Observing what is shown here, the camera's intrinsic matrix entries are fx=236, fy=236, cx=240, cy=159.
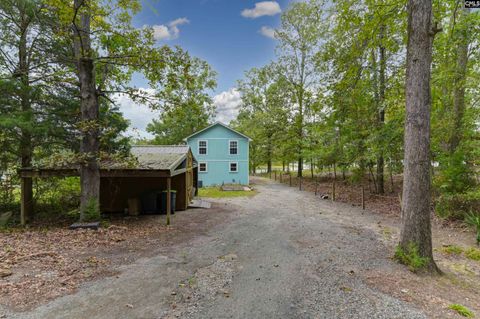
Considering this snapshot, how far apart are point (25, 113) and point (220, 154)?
48.3ft

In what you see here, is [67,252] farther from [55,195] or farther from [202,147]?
[202,147]

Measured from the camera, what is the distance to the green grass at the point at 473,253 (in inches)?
211

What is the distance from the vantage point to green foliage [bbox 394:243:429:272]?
451 centimetres

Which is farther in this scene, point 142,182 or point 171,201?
point 142,182

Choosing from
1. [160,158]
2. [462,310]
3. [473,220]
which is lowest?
[462,310]

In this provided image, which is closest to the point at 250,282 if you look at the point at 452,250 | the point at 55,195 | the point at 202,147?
the point at 452,250

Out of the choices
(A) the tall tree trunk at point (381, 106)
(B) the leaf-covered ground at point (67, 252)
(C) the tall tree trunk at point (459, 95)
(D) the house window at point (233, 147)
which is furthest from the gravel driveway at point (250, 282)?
(D) the house window at point (233, 147)

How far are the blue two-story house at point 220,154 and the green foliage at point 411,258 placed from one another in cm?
1675

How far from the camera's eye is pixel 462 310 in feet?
10.7

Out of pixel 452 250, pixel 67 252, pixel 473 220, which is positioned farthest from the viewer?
pixel 473 220

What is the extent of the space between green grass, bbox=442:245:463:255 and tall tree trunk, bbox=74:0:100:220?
32.5 feet

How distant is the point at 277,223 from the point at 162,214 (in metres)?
4.86

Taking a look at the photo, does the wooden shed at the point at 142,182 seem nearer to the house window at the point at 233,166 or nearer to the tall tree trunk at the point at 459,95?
the house window at the point at 233,166

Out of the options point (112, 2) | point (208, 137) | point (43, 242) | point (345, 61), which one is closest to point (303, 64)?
point (208, 137)
